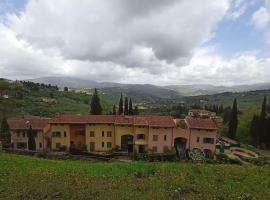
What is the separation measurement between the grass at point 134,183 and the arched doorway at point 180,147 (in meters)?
30.3

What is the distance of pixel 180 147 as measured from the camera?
5619 cm

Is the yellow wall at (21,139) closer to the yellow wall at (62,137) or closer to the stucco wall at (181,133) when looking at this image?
the yellow wall at (62,137)

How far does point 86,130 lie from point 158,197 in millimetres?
43828

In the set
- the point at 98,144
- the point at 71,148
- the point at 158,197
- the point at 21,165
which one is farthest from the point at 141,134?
the point at 158,197

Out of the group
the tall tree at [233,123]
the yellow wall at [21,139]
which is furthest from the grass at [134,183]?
the tall tree at [233,123]

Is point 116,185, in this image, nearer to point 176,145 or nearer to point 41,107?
point 176,145

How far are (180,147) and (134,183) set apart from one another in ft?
130

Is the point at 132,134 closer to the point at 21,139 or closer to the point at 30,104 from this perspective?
the point at 21,139

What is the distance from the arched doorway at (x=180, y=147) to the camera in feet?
174

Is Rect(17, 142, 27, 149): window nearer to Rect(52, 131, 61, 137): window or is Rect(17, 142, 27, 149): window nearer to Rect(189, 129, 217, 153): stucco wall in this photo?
Rect(52, 131, 61, 137): window

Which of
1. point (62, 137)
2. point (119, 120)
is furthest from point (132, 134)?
point (62, 137)

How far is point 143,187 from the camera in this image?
16.8 metres

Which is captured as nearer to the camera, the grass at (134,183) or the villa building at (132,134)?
the grass at (134,183)

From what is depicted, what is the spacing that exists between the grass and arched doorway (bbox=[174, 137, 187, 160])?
99.5 feet
